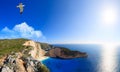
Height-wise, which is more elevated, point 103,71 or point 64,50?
point 64,50

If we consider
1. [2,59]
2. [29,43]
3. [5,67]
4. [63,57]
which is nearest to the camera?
[5,67]

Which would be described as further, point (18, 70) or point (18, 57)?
point (18, 57)

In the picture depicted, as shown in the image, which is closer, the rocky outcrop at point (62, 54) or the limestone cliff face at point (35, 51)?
the limestone cliff face at point (35, 51)

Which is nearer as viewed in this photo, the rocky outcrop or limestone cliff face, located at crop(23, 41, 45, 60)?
limestone cliff face, located at crop(23, 41, 45, 60)

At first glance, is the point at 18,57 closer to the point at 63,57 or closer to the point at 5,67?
the point at 5,67

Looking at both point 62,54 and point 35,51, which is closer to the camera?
point 35,51

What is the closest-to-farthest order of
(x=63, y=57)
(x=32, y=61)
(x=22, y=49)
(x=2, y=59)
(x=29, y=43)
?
(x=32, y=61) < (x=2, y=59) < (x=22, y=49) < (x=29, y=43) < (x=63, y=57)

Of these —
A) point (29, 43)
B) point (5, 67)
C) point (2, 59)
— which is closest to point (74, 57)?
point (29, 43)

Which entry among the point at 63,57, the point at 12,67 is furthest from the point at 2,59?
the point at 63,57

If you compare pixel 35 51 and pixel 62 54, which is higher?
pixel 35 51

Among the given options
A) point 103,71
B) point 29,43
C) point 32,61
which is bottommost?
point 103,71
